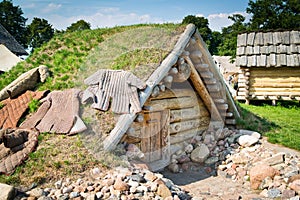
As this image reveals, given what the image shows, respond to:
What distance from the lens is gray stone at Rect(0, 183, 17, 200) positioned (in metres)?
4.16

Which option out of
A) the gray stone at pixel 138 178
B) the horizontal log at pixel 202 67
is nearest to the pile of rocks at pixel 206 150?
the horizontal log at pixel 202 67

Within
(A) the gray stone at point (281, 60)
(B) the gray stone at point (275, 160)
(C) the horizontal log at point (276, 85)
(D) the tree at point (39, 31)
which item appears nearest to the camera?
(B) the gray stone at point (275, 160)

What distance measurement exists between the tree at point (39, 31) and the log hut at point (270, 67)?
93.6ft

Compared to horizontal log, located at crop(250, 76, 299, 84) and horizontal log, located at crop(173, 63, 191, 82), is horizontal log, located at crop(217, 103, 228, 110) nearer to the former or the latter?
horizontal log, located at crop(173, 63, 191, 82)

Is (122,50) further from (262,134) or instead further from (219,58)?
(219,58)

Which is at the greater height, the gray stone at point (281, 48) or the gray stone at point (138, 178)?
the gray stone at point (281, 48)

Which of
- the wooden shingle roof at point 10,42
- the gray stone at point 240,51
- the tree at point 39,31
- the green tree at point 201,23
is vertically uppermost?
the green tree at point 201,23

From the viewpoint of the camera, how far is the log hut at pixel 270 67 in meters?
14.9

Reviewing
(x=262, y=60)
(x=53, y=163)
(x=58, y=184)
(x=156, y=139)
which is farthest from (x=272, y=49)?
(x=58, y=184)

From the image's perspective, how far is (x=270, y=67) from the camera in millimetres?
15250

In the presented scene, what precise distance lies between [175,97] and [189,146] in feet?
4.42

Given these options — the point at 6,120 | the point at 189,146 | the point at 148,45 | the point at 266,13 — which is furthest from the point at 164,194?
the point at 266,13

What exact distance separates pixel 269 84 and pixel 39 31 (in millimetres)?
30908

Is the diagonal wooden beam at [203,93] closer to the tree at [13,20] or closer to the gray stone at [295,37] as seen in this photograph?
the gray stone at [295,37]
